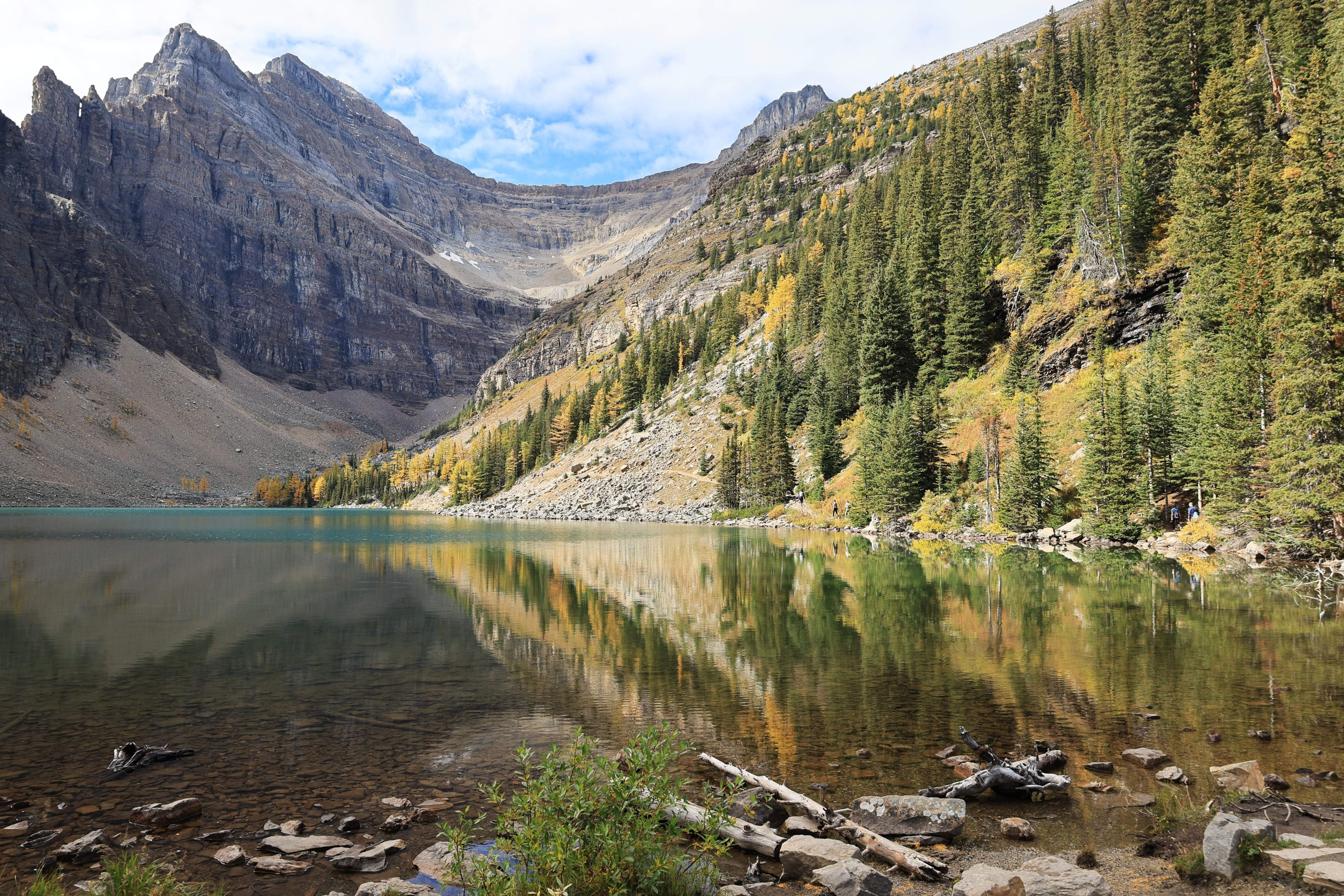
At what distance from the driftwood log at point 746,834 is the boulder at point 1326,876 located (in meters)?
5.21

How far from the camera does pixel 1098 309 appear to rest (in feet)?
204

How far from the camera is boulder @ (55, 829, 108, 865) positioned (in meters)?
8.66

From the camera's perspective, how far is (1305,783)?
10.1m

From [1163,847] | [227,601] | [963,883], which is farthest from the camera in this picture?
[227,601]

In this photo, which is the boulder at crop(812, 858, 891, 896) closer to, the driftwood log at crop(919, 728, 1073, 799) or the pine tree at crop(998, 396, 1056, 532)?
the driftwood log at crop(919, 728, 1073, 799)

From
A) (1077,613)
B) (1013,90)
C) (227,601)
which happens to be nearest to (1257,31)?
(1013,90)

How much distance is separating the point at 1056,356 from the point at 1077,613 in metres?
46.8

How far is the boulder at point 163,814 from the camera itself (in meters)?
9.82

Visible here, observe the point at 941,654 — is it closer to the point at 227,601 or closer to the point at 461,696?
the point at 461,696

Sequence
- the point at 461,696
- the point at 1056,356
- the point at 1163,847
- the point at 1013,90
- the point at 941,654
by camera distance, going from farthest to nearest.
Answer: the point at 1013,90, the point at 1056,356, the point at 941,654, the point at 461,696, the point at 1163,847

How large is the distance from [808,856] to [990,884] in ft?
6.70

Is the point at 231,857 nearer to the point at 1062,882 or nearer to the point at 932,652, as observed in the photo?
the point at 1062,882

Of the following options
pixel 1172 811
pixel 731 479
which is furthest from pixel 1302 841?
pixel 731 479

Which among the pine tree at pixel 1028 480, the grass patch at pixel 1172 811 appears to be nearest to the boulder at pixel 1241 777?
the grass patch at pixel 1172 811
